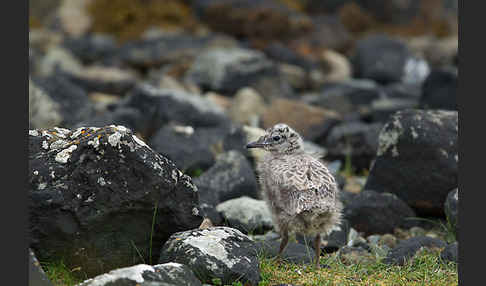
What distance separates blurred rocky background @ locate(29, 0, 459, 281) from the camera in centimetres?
920

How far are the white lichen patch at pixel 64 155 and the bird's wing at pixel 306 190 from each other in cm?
242

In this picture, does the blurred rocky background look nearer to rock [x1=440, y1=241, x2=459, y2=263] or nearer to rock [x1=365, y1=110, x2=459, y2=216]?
rock [x1=365, y1=110, x2=459, y2=216]

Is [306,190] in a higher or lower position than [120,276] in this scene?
higher

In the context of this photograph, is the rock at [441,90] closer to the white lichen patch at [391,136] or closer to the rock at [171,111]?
the rock at [171,111]

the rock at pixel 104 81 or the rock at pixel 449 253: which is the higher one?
the rock at pixel 104 81

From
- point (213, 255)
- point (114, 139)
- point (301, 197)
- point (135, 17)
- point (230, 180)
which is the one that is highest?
point (135, 17)

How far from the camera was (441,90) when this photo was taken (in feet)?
49.7

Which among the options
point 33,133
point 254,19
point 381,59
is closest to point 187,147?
point 33,133

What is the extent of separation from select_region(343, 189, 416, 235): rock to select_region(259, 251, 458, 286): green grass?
1.96 m

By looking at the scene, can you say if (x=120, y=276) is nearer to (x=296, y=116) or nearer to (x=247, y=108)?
(x=296, y=116)

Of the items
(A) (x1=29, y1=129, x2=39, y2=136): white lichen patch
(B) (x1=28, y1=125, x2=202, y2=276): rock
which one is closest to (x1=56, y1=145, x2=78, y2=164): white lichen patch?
(B) (x1=28, y1=125, x2=202, y2=276): rock

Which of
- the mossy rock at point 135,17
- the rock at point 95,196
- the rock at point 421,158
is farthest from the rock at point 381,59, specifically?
the rock at point 95,196

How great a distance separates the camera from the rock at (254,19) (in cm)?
2400

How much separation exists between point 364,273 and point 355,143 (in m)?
7.15
